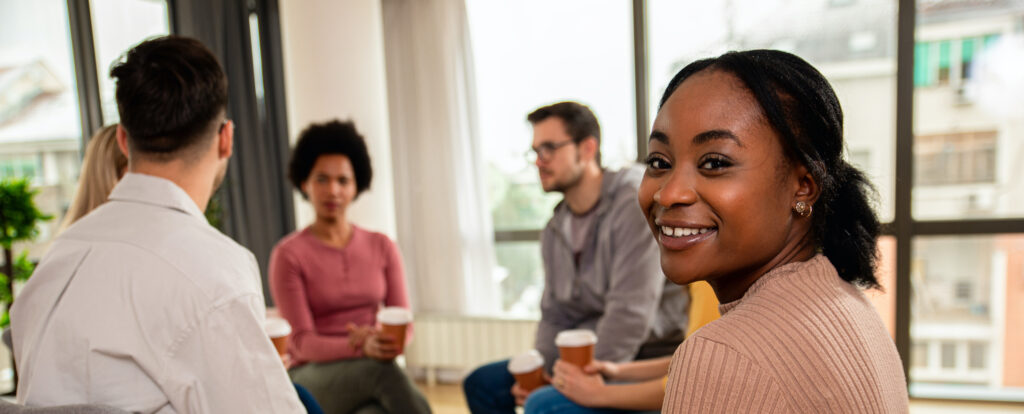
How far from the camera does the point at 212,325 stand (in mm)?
A: 1035

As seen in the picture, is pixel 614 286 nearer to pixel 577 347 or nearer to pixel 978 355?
pixel 577 347

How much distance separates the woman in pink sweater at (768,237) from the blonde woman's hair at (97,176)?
1552mm

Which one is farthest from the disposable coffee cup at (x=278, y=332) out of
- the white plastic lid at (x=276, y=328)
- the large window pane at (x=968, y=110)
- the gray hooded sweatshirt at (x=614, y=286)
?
the large window pane at (x=968, y=110)

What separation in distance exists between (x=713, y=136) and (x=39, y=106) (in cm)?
348

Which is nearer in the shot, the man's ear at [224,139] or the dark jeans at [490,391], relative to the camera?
the man's ear at [224,139]

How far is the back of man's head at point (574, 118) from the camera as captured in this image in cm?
218

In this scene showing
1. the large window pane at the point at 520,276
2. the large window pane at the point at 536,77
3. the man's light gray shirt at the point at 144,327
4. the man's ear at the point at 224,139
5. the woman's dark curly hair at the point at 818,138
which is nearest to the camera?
the woman's dark curly hair at the point at 818,138

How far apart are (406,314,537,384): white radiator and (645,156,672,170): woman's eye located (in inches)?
113

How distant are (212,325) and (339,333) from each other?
1.34 m

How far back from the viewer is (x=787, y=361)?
2.11 feet

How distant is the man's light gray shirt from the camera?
101 centimetres

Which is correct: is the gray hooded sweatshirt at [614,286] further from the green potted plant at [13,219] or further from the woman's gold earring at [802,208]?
the green potted plant at [13,219]

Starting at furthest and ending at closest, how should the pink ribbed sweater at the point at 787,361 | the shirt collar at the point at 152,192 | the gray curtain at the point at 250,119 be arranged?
the gray curtain at the point at 250,119 < the shirt collar at the point at 152,192 < the pink ribbed sweater at the point at 787,361

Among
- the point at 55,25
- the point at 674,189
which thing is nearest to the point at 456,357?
the point at 55,25
